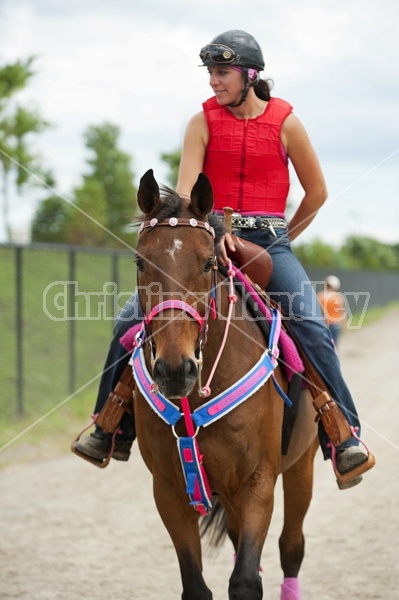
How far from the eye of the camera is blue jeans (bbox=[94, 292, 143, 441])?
5.42 meters

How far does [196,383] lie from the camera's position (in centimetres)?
462

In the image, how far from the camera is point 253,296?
5113 millimetres

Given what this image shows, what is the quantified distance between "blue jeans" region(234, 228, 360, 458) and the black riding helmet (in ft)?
2.96

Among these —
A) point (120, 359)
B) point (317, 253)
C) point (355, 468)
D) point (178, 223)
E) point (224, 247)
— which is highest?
point (178, 223)

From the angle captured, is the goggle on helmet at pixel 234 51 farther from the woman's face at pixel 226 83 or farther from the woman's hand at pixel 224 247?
the woman's hand at pixel 224 247

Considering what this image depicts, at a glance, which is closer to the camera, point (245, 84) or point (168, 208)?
point (168, 208)

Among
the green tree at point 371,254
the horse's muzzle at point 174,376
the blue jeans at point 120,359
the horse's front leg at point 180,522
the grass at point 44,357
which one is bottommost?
the green tree at point 371,254

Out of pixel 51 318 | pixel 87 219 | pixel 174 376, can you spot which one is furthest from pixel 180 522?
pixel 87 219

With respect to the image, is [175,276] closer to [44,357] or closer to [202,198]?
[202,198]

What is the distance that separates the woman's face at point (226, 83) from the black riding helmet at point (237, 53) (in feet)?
0.12

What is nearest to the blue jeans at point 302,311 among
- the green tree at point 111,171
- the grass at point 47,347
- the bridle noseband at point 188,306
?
the bridle noseband at point 188,306

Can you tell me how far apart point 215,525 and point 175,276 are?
292 cm

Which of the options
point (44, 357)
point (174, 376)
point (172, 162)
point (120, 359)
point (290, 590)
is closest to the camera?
point (174, 376)

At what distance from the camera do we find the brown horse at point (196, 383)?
13.2 feet
